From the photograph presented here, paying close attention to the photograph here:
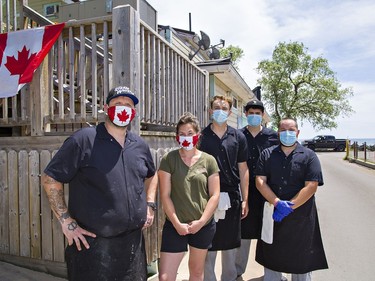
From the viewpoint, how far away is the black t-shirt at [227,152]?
344 cm

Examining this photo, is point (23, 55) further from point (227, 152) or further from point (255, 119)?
point (255, 119)

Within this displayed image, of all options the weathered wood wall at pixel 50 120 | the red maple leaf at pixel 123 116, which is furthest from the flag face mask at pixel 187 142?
the weathered wood wall at pixel 50 120

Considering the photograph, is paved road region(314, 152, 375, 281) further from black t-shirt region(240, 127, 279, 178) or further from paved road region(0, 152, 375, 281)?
black t-shirt region(240, 127, 279, 178)

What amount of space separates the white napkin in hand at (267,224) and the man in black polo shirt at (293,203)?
1.3 inches

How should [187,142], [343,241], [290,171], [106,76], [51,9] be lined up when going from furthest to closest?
1. [51,9]
2. [343,241]
3. [106,76]
4. [290,171]
5. [187,142]

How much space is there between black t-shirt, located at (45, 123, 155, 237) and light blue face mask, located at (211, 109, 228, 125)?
54.5 inches

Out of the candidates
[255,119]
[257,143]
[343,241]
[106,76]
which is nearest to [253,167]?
[257,143]

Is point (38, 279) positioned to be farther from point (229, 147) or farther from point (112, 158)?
point (229, 147)

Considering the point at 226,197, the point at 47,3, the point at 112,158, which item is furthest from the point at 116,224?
the point at 47,3

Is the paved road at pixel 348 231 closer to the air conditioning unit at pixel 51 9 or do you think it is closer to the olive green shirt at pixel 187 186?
the olive green shirt at pixel 187 186

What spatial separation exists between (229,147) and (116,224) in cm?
159

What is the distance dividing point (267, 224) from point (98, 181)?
193cm

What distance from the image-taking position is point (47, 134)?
3.76 m

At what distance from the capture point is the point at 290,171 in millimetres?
3324
